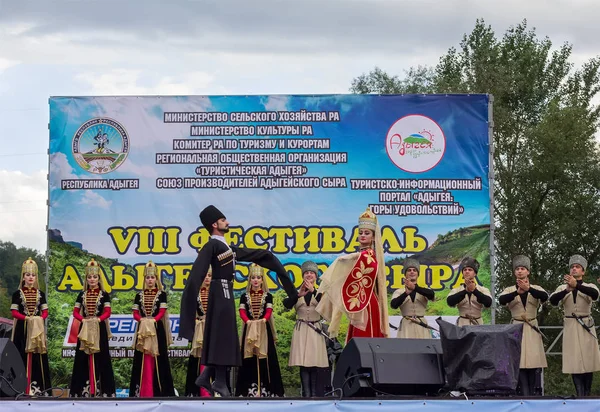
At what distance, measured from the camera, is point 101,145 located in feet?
Result: 40.6

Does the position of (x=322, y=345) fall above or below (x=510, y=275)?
below

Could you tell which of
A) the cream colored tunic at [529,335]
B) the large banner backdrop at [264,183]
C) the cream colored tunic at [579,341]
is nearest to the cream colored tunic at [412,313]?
the cream colored tunic at [529,335]

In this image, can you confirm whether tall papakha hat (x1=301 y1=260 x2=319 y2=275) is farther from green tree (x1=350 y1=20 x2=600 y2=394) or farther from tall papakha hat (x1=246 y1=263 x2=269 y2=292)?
green tree (x1=350 y1=20 x2=600 y2=394)

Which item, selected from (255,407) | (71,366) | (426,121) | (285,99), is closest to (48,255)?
(71,366)

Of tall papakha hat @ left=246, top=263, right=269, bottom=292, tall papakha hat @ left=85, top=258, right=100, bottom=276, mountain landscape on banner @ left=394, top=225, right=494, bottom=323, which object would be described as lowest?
tall papakha hat @ left=246, top=263, right=269, bottom=292

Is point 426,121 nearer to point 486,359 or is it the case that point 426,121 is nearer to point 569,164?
point 486,359

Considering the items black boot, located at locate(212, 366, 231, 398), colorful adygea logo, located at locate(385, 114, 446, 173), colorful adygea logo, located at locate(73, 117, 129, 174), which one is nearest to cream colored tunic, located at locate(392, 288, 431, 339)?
colorful adygea logo, located at locate(385, 114, 446, 173)

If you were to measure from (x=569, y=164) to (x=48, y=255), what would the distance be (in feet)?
50.0

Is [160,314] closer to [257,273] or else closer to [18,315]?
[257,273]

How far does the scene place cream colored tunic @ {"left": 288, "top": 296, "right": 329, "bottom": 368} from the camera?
1116 centimetres

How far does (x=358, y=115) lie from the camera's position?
12375 millimetres

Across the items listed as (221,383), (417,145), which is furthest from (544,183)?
(221,383)

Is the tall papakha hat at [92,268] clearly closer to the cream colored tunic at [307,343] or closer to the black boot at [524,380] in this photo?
the cream colored tunic at [307,343]

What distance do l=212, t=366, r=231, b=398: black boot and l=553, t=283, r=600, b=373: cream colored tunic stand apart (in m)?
3.81
